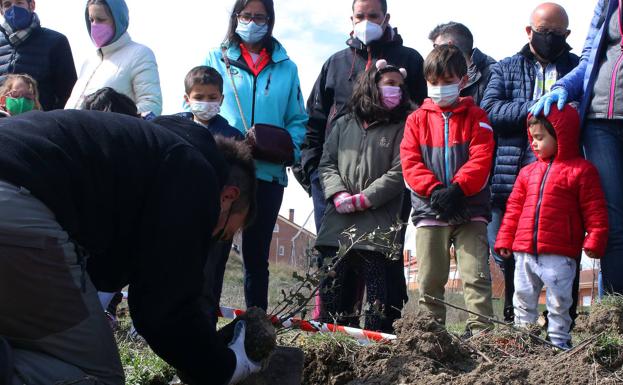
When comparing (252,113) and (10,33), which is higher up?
(10,33)

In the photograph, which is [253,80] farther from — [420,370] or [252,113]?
[420,370]

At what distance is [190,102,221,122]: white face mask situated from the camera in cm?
603

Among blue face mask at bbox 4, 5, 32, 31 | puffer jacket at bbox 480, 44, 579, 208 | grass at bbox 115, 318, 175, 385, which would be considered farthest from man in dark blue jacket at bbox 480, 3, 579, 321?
blue face mask at bbox 4, 5, 32, 31

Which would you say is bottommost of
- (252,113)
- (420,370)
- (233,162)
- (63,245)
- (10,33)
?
(420,370)

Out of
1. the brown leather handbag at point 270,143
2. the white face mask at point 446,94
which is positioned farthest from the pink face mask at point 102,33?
the white face mask at point 446,94

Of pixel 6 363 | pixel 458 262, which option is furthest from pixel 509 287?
pixel 6 363

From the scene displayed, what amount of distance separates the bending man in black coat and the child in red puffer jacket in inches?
104

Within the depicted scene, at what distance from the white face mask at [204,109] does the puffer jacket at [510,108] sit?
5.98 feet

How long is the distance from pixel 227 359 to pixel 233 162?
0.76m

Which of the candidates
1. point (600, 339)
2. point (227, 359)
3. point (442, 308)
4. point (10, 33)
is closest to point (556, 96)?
point (442, 308)

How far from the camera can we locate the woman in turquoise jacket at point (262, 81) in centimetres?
610

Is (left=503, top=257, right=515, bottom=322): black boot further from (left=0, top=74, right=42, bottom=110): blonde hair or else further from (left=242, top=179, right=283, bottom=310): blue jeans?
Result: (left=0, top=74, right=42, bottom=110): blonde hair

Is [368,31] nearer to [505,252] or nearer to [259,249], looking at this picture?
[259,249]

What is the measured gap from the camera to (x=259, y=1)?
6496 millimetres
